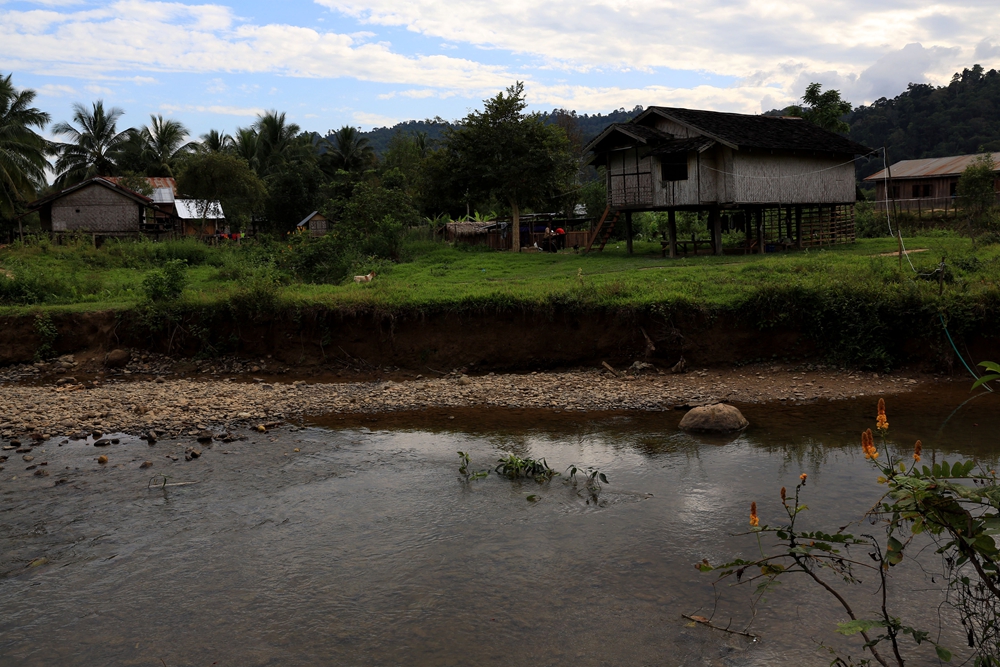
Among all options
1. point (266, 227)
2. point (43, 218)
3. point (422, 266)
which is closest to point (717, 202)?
point (422, 266)

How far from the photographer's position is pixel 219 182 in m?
40.0

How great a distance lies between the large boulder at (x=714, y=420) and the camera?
11594 millimetres

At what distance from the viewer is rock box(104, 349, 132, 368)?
1769 cm

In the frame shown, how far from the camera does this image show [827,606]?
A: 21.1ft

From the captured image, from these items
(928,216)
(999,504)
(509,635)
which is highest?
(928,216)

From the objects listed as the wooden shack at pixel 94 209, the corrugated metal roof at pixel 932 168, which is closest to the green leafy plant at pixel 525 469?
the wooden shack at pixel 94 209

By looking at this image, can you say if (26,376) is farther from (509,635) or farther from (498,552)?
(509,635)

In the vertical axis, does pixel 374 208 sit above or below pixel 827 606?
above

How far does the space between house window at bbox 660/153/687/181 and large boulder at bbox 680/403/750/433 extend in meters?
15.9

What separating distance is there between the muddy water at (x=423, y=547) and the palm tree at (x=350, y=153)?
2010 inches

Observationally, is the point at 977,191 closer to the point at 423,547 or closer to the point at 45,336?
the point at 423,547

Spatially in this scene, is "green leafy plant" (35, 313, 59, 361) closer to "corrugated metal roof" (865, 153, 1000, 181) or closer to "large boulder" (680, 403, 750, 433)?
"large boulder" (680, 403, 750, 433)

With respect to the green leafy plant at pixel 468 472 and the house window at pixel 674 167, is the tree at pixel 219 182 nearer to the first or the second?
the house window at pixel 674 167

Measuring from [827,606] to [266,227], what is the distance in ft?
182
